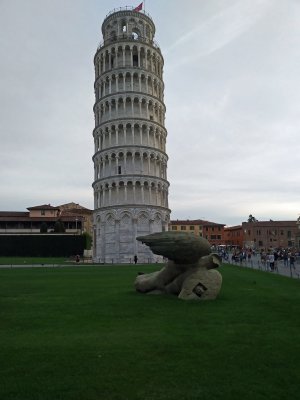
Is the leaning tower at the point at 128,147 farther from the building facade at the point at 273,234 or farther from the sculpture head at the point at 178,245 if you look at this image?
the building facade at the point at 273,234

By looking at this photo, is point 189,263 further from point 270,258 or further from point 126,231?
point 126,231

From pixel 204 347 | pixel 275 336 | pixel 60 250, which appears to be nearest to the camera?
pixel 204 347

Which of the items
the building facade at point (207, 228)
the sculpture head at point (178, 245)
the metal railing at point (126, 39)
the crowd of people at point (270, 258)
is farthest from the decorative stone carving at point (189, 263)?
the building facade at point (207, 228)

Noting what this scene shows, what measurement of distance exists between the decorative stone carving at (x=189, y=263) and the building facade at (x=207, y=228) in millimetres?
138196

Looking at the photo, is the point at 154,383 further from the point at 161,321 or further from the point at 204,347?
the point at 161,321

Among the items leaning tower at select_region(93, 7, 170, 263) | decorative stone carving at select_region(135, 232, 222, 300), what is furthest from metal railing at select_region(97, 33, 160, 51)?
decorative stone carving at select_region(135, 232, 222, 300)

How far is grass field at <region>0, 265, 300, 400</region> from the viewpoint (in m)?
6.91

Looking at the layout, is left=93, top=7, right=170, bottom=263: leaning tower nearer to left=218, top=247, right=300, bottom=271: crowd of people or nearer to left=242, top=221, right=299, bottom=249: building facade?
left=218, top=247, right=300, bottom=271: crowd of people

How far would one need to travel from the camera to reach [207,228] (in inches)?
6191

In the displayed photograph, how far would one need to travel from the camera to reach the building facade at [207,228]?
156250 mm

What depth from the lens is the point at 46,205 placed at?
11112 centimetres

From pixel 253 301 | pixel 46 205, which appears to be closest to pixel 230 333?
pixel 253 301

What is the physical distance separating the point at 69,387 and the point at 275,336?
5691 mm

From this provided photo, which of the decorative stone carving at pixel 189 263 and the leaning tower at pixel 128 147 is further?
the leaning tower at pixel 128 147
